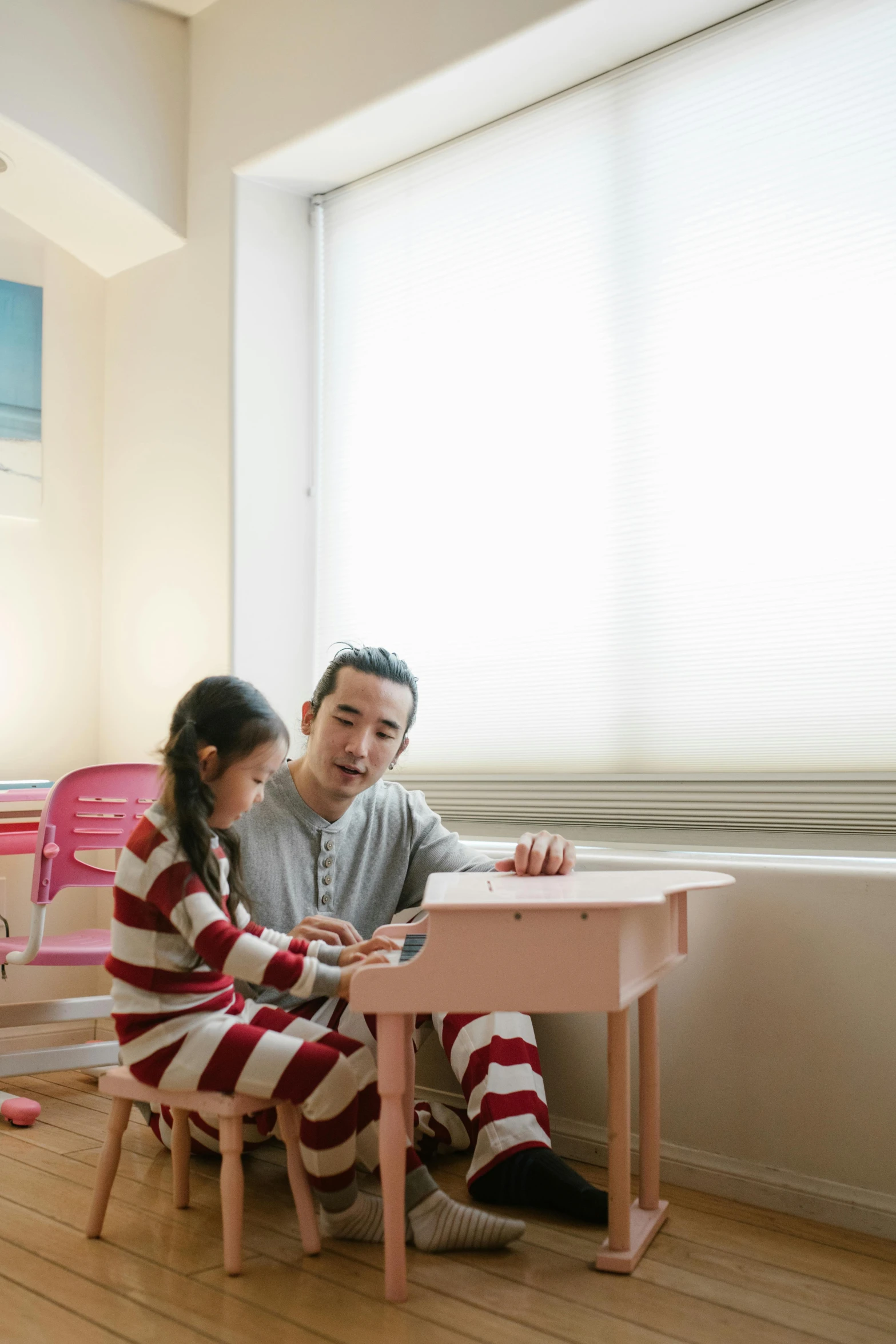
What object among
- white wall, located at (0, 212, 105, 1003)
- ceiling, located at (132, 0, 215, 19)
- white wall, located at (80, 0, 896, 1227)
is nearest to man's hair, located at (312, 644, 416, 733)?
white wall, located at (80, 0, 896, 1227)

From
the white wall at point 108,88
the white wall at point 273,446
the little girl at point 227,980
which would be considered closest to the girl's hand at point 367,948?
the little girl at point 227,980

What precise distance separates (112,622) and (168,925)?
197cm

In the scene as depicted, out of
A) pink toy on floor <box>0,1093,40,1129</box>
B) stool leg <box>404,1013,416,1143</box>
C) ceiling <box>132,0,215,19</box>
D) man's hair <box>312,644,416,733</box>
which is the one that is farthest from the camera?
ceiling <box>132,0,215,19</box>

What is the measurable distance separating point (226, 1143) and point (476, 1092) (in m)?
0.55

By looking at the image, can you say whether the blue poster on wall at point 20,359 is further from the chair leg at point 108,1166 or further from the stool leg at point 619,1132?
the stool leg at point 619,1132

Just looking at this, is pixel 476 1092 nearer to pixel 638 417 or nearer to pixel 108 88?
pixel 638 417

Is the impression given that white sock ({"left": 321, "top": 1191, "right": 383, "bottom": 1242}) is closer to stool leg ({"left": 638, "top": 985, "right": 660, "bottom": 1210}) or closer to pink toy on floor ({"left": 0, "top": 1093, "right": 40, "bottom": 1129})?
stool leg ({"left": 638, "top": 985, "right": 660, "bottom": 1210})

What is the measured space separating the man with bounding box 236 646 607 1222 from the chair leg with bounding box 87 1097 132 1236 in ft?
1.28

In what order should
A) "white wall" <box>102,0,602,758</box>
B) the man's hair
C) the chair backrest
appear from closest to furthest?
the man's hair
the chair backrest
"white wall" <box>102,0,602,758</box>

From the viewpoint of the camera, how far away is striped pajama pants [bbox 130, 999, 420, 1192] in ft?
5.86

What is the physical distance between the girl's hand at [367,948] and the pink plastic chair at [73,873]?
963mm

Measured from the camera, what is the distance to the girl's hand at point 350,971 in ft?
5.70

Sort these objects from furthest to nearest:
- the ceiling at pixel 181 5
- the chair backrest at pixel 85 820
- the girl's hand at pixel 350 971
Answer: the ceiling at pixel 181 5, the chair backrest at pixel 85 820, the girl's hand at pixel 350 971

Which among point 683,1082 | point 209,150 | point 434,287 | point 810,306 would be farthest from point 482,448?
point 683,1082
